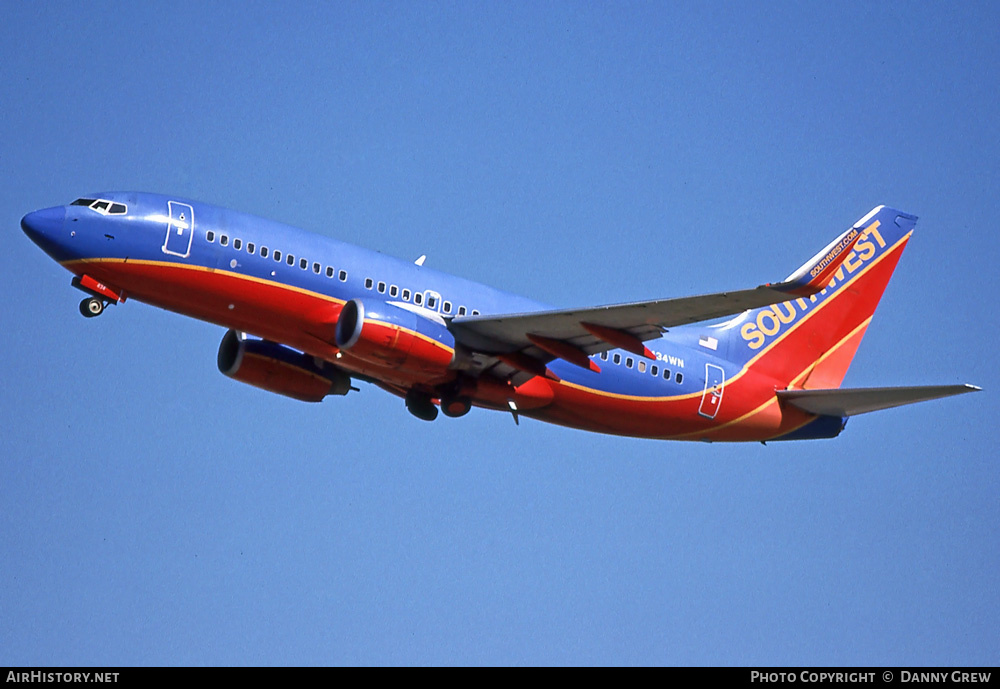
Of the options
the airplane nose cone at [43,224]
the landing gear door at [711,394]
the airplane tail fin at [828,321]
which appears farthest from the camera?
the airplane tail fin at [828,321]

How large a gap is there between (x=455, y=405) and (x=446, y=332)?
9.33 ft

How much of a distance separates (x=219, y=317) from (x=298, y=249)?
310 cm

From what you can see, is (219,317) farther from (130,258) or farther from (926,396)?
(926,396)

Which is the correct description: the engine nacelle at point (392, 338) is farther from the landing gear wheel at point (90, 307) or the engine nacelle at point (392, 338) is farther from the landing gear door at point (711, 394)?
the landing gear door at point (711, 394)

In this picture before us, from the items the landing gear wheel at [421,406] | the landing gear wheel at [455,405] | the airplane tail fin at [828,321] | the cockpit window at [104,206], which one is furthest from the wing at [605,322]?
the cockpit window at [104,206]

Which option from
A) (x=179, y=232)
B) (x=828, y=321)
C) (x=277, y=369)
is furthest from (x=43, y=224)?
(x=828, y=321)

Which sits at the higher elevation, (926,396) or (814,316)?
(814,316)

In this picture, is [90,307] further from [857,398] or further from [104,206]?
[857,398]

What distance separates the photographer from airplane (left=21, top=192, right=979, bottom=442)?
39.1 metres

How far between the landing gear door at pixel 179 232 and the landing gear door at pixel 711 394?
58.7 feet

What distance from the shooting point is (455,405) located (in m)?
43.0

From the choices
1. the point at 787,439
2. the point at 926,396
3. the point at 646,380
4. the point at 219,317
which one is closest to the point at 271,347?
the point at 219,317

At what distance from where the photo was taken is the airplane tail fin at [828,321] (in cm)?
4850
